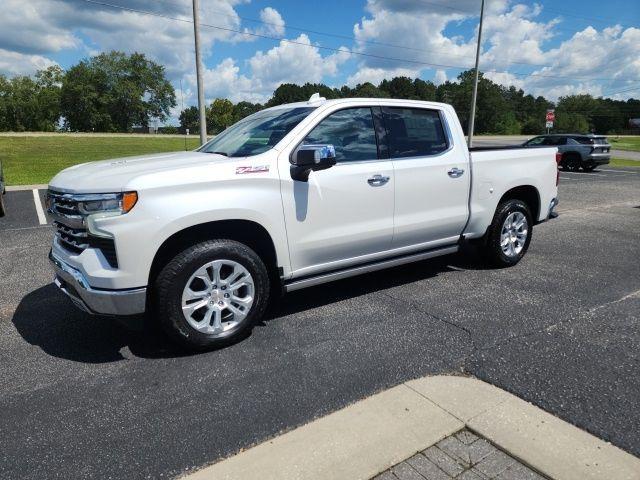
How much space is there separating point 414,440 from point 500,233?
11.3 feet

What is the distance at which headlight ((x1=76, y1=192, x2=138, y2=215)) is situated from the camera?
308 cm

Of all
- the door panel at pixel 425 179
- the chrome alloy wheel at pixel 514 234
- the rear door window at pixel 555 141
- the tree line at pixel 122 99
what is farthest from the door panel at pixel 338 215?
the tree line at pixel 122 99

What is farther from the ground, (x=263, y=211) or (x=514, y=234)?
(x=263, y=211)

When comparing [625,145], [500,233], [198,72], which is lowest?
[500,233]

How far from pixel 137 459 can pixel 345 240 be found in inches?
89.5

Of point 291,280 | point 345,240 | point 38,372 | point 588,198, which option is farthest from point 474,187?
point 588,198

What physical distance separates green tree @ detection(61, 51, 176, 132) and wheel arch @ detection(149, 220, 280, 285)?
107 metres

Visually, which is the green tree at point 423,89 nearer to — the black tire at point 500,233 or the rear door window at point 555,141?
the rear door window at point 555,141

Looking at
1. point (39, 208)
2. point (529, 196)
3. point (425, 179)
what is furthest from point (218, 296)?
point (39, 208)

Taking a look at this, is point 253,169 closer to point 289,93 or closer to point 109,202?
point 109,202

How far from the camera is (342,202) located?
12.9 feet

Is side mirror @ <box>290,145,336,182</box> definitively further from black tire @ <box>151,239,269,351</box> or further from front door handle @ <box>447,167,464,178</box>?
front door handle @ <box>447,167,464,178</box>

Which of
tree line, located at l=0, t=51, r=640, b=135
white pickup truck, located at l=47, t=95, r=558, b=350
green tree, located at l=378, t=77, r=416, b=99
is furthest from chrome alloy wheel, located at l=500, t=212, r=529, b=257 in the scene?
green tree, located at l=378, t=77, r=416, b=99

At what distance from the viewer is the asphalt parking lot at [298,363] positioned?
2.55 meters
